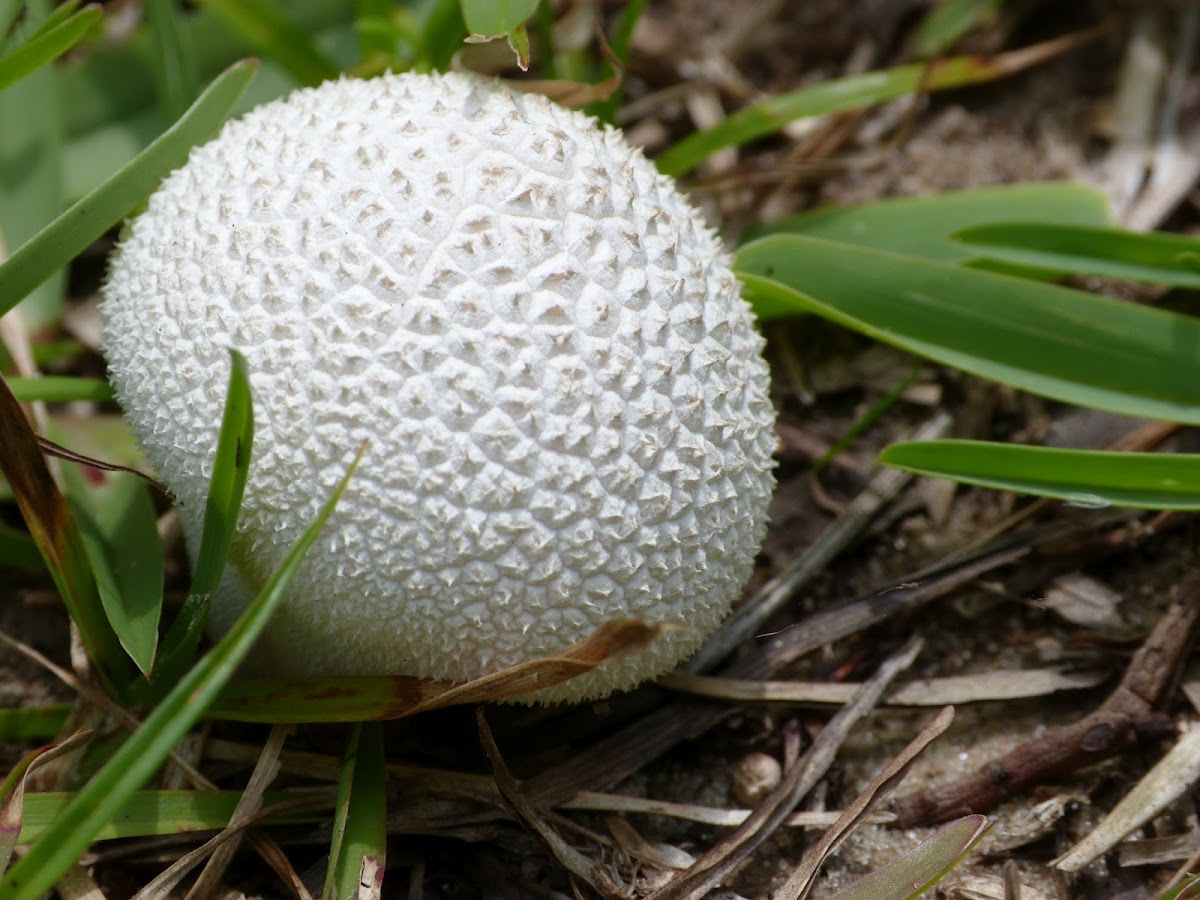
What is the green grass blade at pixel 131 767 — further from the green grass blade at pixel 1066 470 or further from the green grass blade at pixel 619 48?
the green grass blade at pixel 619 48

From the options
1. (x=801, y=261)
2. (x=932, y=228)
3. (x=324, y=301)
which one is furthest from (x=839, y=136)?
(x=324, y=301)

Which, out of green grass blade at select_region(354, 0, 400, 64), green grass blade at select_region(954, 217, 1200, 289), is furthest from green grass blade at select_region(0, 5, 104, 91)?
green grass blade at select_region(954, 217, 1200, 289)

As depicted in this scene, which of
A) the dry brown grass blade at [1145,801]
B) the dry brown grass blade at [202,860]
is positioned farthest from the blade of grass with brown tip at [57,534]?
the dry brown grass blade at [1145,801]

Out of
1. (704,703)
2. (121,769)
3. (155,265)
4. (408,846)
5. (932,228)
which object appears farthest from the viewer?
(932,228)

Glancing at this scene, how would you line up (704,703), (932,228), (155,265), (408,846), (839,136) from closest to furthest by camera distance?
(155,265)
(408,846)
(704,703)
(932,228)
(839,136)

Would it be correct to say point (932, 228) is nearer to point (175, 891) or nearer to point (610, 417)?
point (610, 417)

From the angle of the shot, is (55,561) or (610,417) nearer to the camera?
(610,417)

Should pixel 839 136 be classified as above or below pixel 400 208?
above
